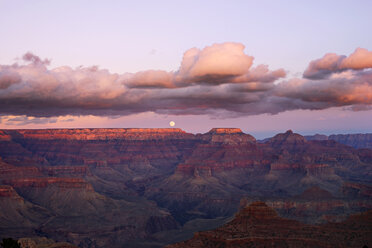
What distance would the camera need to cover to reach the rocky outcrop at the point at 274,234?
5015 inches

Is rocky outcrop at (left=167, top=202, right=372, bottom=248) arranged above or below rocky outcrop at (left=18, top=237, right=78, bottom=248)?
above

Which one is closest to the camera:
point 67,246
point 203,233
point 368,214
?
point 203,233

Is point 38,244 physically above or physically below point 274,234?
below

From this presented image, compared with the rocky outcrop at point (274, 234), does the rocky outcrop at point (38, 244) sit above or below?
below

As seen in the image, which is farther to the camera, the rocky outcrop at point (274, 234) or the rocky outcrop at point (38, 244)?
the rocky outcrop at point (38, 244)

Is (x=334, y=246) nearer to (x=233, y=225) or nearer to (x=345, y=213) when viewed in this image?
(x=233, y=225)

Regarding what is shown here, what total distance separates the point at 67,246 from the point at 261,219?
59125 millimetres

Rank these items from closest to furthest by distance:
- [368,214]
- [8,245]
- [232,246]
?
[8,245] → [232,246] → [368,214]

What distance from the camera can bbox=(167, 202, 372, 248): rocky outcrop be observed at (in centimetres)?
12738

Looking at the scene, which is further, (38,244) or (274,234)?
(38,244)

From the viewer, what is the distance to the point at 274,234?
131250mm

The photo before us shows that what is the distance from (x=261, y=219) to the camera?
14025 centimetres

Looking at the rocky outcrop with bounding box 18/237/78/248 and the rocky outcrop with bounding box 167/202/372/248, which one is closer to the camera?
the rocky outcrop with bounding box 167/202/372/248

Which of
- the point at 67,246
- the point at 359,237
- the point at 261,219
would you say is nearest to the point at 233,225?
the point at 261,219
